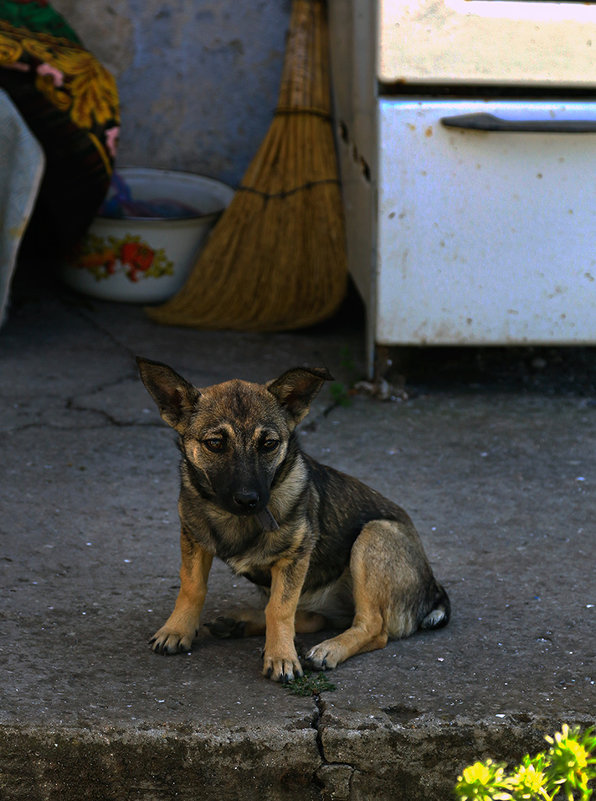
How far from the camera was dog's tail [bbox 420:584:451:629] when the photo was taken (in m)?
3.09

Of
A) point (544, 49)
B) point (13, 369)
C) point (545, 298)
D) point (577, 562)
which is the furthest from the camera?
point (13, 369)

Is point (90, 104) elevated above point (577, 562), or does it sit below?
above

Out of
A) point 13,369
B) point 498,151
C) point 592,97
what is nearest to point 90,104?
point 13,369

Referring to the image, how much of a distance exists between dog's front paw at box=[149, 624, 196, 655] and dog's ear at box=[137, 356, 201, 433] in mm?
579

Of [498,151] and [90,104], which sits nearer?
[498,151]

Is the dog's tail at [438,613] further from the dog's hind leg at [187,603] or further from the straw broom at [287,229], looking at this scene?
the straw broom at [287,229]

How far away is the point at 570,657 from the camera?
9.64ft

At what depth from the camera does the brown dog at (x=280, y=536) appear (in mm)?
2742

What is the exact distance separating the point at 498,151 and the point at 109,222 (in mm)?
2672

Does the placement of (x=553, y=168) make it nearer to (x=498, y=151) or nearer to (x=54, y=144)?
(x=498, y=151)

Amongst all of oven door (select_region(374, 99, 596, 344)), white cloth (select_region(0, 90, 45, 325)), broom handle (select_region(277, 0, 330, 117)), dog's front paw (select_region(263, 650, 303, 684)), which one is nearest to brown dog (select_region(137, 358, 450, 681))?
dog's front paw (select_region(263, 650, 303, 684))

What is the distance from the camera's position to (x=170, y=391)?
2867 millimetres

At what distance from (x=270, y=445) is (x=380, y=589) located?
57 cm

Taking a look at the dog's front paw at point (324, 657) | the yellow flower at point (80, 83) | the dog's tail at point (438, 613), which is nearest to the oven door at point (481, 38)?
the yellow flower at point (80, 83)
